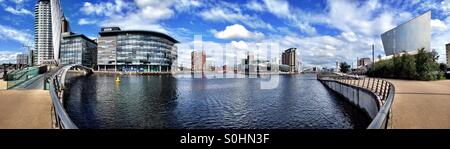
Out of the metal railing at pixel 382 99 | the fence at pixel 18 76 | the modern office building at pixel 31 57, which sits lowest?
the metal railing at pixel 382 99

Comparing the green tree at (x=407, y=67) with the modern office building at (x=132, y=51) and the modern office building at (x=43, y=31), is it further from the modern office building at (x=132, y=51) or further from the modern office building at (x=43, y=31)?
the modern office building at (x=43, y=31)

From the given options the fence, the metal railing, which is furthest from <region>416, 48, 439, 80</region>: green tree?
the fence

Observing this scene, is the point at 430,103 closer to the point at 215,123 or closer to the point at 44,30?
the point at 215,123

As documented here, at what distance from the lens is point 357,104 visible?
26500mm

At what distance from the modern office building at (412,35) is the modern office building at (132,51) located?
12989 centimetres

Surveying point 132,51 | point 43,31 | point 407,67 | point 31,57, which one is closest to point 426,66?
point 407,67

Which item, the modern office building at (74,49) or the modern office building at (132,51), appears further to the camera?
the modern office building at (74,49)

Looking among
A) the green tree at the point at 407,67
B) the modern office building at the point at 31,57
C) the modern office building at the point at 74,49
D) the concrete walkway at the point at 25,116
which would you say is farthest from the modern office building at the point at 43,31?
the green tree at the point at 407,67

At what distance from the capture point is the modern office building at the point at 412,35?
102 metres

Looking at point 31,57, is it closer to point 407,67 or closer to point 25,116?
point 25,116

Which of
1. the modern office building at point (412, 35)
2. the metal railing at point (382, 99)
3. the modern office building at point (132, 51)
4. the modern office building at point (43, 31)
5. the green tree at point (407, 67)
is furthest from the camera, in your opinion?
the modern office building at point (43, 31)

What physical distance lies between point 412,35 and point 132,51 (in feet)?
473

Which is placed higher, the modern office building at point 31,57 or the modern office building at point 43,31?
the modern office building at point 43,31
